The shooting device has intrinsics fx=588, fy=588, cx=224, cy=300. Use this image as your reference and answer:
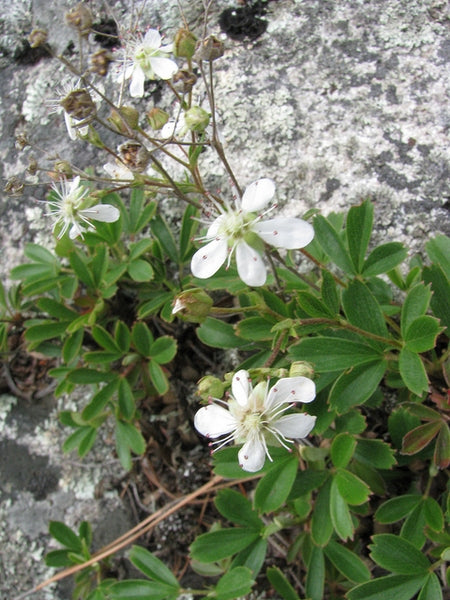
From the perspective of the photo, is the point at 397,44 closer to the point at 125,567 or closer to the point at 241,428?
the point at 241,428

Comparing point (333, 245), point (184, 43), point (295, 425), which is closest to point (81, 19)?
point (184, 43)

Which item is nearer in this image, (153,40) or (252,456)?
(252,456)

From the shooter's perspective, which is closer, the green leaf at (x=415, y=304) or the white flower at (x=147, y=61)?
the green leaf at (x=415, y=304)

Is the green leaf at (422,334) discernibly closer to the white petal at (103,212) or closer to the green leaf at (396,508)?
the green leaf at (396,508)

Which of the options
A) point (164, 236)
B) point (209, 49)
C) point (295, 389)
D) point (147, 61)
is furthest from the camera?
point (164, 236)

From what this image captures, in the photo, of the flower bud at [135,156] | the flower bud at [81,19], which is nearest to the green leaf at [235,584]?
the flower bud at [135,156]

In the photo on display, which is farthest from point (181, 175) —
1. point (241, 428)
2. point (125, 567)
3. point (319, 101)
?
point (125, 567)

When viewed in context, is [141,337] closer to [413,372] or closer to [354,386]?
[354,386]
